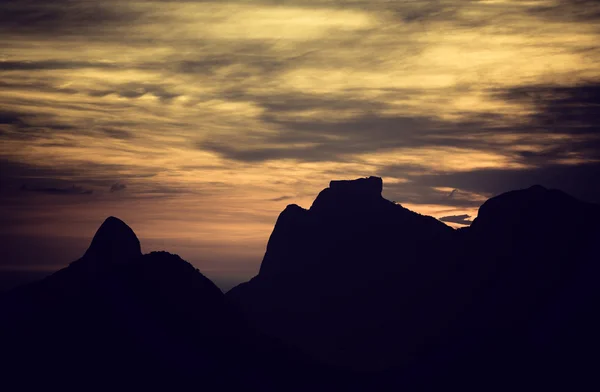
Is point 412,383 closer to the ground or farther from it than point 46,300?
closer to the ground

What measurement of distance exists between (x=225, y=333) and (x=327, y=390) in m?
26.9

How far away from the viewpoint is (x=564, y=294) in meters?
191

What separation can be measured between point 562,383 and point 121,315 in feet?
340

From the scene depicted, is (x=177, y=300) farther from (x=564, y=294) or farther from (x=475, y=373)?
(x=564, y=294)

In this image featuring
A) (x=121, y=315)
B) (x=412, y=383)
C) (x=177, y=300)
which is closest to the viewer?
(x=121, y=315)

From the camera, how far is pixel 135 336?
149750mm

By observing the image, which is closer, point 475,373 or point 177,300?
point 177,300

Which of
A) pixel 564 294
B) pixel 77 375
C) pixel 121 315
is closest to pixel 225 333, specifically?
pixel 121 315

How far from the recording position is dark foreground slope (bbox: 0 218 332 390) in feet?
465

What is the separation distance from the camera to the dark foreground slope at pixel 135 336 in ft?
465

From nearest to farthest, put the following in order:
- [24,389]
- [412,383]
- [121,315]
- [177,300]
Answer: [24,389] < [121,315] < [177,300] < [412,383]

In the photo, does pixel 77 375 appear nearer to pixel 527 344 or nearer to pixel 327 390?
pixel 327 390

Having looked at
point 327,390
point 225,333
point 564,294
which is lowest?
point 327,390

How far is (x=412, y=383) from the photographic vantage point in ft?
589
